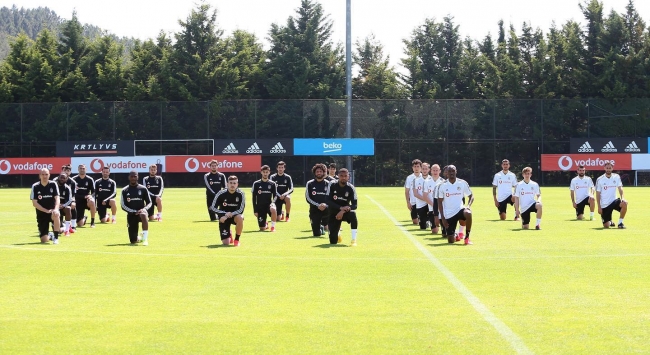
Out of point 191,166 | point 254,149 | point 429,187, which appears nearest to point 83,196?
point 429,187

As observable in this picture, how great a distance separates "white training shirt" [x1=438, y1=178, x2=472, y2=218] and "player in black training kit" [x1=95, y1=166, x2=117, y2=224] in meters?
11.2

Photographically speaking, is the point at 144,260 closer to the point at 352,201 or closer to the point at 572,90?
the point at 352,201

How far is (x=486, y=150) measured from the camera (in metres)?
62.0

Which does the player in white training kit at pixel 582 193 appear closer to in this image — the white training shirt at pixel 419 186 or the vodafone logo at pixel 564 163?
the white training shirt at pixel 419 186

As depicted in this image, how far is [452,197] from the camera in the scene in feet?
62.4

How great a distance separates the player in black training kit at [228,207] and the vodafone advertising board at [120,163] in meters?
41.7

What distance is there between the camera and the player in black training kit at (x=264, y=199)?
77.8 feet

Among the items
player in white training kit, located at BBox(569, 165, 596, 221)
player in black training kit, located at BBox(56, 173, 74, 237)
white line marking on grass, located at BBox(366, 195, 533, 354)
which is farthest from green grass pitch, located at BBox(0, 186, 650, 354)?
player in white training kit, located at BBox(569, 165, 596, 221)

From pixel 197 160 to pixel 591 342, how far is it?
5299 cm

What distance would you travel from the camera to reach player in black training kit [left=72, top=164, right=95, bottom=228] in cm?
2530

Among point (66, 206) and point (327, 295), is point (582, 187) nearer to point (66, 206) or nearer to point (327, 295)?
point (66, 206)

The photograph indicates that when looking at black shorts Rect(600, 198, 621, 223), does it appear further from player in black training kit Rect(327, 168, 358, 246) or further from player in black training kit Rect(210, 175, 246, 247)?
player in black training kit Rect(210, 175, 246, 247)

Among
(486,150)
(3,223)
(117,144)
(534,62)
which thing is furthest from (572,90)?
(3,223)

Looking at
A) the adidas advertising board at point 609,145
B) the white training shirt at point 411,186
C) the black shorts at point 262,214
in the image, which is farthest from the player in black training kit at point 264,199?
the adidas advertising board at point 609,145
